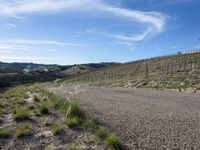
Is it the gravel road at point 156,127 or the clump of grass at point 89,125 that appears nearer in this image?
the gravel road at point 156,127

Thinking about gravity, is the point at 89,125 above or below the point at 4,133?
above

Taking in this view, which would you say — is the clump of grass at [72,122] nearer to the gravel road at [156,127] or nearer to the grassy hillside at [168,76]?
the gravel road at [156,127]

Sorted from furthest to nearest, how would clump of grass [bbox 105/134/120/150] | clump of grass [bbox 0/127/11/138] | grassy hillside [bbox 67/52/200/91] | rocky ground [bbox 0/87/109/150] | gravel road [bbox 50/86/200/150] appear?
grassy hillside [bbox 67/52/200/91]
clump of grass [bbox 0/127/11/138]
rocky ground [bbox 0/87/109/150]
gravel road [bbox 50/86/200/150]
clump of grass [bbox 105/134/120/150]

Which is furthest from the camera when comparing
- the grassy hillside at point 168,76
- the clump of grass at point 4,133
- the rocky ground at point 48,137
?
the grassy hillside at point 168,76

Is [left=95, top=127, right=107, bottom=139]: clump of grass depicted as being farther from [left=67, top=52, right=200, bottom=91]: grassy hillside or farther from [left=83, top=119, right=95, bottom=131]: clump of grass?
[left=67, top=52, right=200, bottom=91]: grassy hillside

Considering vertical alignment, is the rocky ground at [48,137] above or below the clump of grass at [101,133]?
below

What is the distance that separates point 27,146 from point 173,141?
4.50 meters

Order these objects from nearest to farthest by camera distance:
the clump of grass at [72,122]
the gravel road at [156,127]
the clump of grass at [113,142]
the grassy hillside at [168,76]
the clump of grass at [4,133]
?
the clump of grass at [113,142] < the gravel road at [156,127] < the clump of grass at [4,133] < the clump of grass at [72,122] < the grassy hillside at [168,76]

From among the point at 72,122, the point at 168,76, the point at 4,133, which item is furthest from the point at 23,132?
the point at 168,76

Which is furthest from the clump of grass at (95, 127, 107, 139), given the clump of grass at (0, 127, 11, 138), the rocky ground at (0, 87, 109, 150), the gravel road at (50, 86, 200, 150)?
the clump of grass at (0, 127, 11, 138)

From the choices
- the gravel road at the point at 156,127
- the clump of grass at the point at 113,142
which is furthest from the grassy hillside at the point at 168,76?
the clump of grass at the point at 113,142

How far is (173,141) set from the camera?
10594 mm

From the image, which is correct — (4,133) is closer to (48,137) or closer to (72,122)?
(48,137)

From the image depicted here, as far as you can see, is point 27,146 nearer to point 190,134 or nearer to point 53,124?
point 53,124
